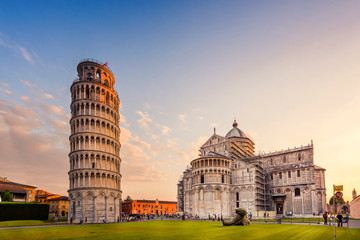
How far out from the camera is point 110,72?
251 feet

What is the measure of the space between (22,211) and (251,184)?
56.1 metres

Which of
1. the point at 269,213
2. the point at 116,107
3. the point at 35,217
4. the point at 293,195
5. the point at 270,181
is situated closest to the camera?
the point at 35,217

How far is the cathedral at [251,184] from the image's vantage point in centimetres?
7594

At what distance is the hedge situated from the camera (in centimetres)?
5310

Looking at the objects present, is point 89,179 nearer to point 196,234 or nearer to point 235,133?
point 196,234

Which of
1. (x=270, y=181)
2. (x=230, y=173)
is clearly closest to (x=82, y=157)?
(x=230, y=173)

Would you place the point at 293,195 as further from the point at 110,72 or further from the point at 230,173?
the point at 110,72

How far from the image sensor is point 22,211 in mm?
55625

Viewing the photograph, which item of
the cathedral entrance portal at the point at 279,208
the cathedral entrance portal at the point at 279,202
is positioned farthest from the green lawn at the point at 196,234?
the cathedral entrance portal at the point at 279,208

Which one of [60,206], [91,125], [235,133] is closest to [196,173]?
[91,125]

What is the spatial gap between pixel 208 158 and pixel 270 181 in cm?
2434

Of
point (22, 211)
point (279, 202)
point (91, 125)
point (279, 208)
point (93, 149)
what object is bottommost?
point (279, 208)

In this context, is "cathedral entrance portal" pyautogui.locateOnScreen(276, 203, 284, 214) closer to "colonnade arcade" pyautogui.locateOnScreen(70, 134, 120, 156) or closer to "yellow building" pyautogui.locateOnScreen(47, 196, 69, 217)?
"colonnade arcade" pyautogui.locateOnScreen(70, 134, 120, 156)

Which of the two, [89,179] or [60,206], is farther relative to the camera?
[60,206]
